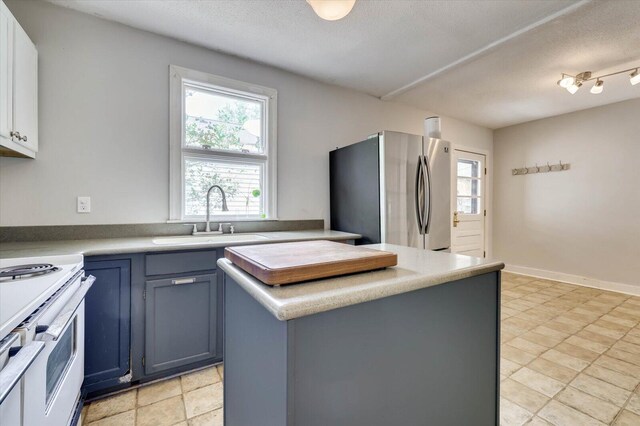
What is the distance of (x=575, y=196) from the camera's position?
411 centimetres

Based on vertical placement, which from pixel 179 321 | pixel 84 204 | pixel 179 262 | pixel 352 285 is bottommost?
pixel 179 321

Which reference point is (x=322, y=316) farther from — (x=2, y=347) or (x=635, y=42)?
(x=635, y=42)

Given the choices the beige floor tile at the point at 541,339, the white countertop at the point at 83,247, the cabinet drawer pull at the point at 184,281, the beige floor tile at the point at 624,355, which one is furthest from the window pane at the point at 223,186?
the beige floor tile at the point at 624,355

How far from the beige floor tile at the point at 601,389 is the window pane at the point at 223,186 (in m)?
2.78

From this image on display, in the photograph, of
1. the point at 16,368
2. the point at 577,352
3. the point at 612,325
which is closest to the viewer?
the point at 16,368

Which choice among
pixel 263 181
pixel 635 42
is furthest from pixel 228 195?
pixel 635 42

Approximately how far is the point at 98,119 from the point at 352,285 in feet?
7.89

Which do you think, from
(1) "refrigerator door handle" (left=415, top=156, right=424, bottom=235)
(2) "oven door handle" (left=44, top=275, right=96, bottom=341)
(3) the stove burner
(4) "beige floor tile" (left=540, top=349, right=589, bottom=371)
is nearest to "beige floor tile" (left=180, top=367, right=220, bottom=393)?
Answer: (2) "oven door handle" (left=44, top=275, right=96, bottom=341)

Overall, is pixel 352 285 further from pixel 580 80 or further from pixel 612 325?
pixel 580 80

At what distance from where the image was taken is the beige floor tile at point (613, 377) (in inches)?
73.4

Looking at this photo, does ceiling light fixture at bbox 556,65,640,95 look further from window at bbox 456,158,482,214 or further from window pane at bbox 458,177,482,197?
window pane at bbox 458,177,482,197

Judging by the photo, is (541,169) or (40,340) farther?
(541,169)

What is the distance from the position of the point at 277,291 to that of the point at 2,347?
64 cm

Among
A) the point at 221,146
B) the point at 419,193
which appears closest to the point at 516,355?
the point at 419,193
